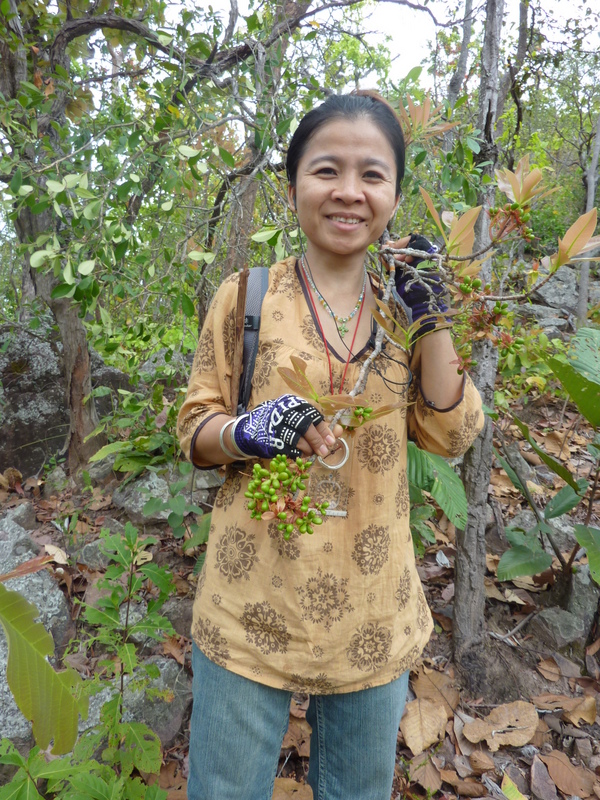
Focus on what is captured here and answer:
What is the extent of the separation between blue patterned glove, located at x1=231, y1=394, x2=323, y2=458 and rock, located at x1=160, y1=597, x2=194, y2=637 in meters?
1.85

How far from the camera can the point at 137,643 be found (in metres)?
2.54

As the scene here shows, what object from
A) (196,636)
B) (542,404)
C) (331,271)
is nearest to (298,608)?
(196,636)

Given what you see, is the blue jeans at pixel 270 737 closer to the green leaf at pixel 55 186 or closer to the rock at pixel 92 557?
the green leaf at pixel 55 186

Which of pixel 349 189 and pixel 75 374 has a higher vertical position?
pixel 349 189

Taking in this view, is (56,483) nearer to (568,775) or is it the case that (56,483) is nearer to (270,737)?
(270,737)

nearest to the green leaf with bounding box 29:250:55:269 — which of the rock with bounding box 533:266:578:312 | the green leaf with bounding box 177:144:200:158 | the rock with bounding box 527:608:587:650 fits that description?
the green leaf with bounding box 177:144:200:158

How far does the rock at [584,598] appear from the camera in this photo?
2617 millimetres

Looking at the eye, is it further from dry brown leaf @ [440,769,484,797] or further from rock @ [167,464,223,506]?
rock @ [167,464,223,506]

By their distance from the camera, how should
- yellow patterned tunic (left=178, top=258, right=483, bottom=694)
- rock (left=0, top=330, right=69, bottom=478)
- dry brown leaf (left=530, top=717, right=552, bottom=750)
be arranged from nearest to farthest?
yellow patterned tunic (left=178, top=258, right=483, bottom=694) < dry brown leaf (left=530, top=717, right=552, bottom=750) < rock (left=0, top=330, right=69, bottom=478)

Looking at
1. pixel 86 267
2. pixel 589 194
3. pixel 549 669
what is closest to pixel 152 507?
pixel 86 267

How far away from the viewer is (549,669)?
2.53m

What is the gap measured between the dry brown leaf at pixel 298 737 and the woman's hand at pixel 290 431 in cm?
168

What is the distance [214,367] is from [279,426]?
0.46 m

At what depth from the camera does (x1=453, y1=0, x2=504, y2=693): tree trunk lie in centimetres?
220
